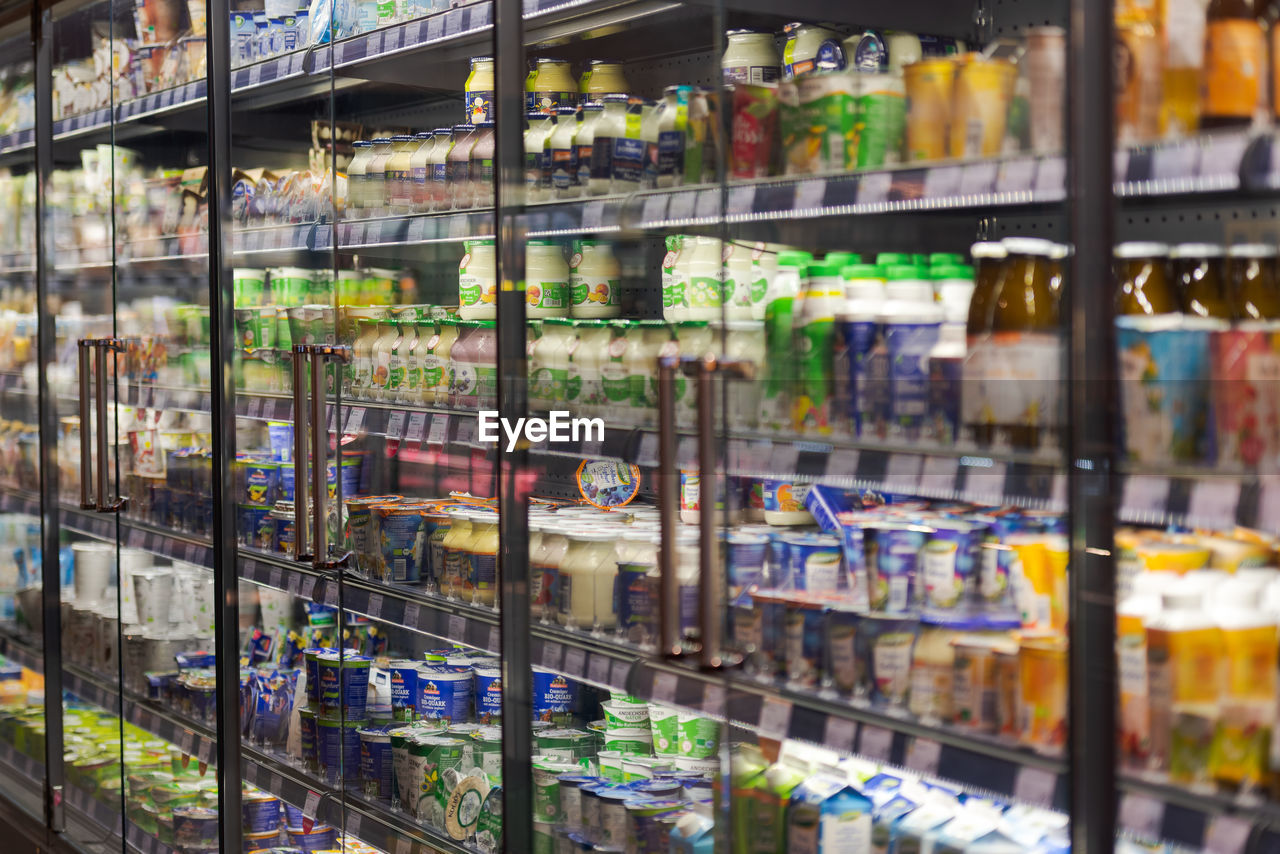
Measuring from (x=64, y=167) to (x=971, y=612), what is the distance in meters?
3.42

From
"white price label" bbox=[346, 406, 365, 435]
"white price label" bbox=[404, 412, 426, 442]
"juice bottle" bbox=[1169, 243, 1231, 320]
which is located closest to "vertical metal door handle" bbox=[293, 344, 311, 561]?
"white price label" bbox=[346, 406, 365, 435]

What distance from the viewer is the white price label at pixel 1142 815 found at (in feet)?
4.51

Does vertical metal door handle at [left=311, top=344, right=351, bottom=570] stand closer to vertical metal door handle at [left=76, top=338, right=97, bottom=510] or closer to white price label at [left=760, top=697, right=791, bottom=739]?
vertical metal door handle at [left=76, top=338, right=97, bottom=510]

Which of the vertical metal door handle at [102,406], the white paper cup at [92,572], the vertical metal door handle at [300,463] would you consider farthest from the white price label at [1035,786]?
the white paper cup at [92,572]

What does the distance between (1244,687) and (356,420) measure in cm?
196

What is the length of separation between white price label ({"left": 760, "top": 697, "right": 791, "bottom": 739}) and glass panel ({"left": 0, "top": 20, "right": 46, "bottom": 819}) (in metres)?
3.22

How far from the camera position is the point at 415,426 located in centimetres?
262

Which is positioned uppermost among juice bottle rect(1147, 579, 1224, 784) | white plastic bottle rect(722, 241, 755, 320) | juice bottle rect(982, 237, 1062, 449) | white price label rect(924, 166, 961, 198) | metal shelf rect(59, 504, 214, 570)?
white price label rect(924, 166, 961, 198)

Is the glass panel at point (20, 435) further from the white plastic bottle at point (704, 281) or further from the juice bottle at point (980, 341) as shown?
the juice bottle at point (980, 341)

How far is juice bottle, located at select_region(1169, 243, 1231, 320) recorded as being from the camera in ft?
5.06

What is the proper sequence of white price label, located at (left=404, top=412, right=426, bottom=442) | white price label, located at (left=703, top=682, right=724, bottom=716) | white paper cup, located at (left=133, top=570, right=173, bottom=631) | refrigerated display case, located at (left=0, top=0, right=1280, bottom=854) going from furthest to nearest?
white paper cup, located at (left=133, top=570, right=173, bottom=631) < white price label, located at (left=404, top=412, right=426, bottom=442) < white price label, located at (left=703, top=682, right=724, bottom=716) < refrigerated display case, located at (left=0, top=0, right=1280, bottom=854)

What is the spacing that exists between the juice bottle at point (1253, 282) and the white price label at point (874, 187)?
44cm

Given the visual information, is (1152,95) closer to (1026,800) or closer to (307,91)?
(1026,800)

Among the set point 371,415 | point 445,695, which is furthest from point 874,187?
point 445,695
